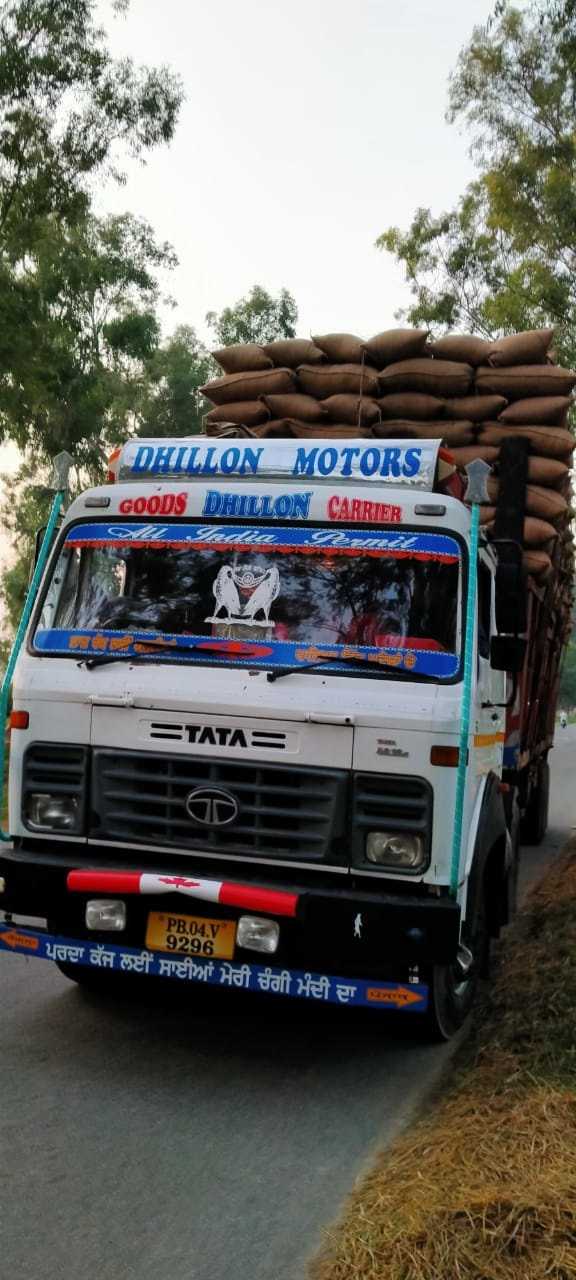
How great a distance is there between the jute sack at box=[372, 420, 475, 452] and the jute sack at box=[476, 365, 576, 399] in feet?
1.02

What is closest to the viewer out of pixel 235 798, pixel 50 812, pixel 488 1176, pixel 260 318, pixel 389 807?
pixel 488 1176

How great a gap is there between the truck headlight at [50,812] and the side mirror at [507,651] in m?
1.97

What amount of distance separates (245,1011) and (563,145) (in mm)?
A: 15364

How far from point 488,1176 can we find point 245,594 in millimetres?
2488

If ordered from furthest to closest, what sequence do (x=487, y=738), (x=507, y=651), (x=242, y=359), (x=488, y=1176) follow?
(x=242, y=359)
(x=487, y=738)
(x=507, y=651)
(x=488, y=1176)

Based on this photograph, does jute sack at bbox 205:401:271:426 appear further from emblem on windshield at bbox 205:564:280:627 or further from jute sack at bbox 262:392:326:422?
emblem on windshield at bbox 205:564:280:627

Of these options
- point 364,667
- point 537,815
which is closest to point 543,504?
point 364,667

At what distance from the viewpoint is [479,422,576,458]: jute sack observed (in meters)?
7.22

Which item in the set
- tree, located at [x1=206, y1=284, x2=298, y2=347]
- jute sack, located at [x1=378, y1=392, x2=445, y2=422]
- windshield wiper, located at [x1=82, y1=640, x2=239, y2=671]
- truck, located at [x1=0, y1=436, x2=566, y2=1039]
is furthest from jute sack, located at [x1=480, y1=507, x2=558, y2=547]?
tree, located at [x1=206, y1=284, x2=298, y2=347]

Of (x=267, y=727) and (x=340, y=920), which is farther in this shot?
(x=267, y=727)

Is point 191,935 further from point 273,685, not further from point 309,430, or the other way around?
point 309,430

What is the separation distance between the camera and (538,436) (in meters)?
7.34

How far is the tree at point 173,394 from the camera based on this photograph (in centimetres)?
3700

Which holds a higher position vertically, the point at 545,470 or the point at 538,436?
the point at 538,436
